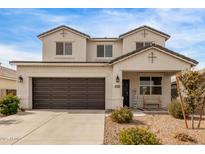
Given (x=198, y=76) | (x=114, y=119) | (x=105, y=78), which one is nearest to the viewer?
(x=198, y=76)

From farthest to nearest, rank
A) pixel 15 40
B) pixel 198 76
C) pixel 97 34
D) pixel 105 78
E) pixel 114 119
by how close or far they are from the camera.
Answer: pixel 97 34
pixel 15 40
pixel 105 78
pixel 114 119
pixel 198 76

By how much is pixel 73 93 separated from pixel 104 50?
220 inches

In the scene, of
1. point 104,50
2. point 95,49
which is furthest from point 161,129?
point 95,49

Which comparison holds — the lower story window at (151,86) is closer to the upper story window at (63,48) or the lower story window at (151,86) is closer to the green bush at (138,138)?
the upper story window at (63,48)

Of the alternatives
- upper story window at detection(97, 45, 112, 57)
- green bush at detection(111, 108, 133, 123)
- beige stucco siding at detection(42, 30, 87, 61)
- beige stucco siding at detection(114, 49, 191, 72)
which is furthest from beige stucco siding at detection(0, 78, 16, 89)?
green bush at detection(111, 108, 133, 123)

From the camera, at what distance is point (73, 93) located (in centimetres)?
2042

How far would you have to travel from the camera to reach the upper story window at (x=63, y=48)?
23859 millimetres

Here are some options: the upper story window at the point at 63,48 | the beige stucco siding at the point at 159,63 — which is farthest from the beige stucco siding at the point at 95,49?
the beige stucco siding at the point at 159,63

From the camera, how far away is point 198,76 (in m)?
12.8

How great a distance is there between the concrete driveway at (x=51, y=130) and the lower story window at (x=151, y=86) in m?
7.89

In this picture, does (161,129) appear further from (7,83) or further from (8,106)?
(7,83)

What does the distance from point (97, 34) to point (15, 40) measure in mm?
Answer: 7136

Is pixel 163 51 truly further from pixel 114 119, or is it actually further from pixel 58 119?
pixel 58 119
